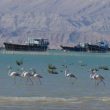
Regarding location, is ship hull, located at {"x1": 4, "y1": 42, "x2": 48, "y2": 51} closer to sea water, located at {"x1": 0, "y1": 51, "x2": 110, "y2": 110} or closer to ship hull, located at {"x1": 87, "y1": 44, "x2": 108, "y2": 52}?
ship hull, located at {"x1": 87, "y1": 44, "x2": 108, "y2": 52}

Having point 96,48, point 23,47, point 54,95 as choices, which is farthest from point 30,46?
point 54,95

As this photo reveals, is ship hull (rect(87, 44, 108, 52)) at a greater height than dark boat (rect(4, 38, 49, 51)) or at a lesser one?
lesser

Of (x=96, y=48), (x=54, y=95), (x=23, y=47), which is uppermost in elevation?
(x=54, y=95)

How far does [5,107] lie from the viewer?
26750 mm

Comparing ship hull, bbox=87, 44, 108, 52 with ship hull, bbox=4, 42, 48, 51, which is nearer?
ship hull, bbox=4, 42, 48, 51

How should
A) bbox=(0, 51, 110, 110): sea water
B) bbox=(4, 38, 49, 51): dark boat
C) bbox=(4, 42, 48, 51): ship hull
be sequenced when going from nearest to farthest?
bbox=(0, 51, 110, 110): sea water
bbox=(4, 42, 48, 51): ship hull
bbox=(4, 38, 49, 51): dark boat

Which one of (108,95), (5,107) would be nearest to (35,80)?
(108,95)

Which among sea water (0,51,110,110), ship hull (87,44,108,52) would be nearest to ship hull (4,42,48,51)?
ship hull (87,44,108,52)

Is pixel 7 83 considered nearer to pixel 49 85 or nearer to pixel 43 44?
pixel 49 85

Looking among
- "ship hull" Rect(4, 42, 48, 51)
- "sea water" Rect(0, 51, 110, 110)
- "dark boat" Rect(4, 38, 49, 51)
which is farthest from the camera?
"dark boat" Rect(4, 38, 49, 51)

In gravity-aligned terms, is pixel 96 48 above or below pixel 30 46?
below

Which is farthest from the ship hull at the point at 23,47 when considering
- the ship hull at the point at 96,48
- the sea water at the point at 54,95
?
the sea water at the point at 54,95

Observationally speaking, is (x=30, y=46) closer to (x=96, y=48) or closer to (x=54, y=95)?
(x=96, y=48)

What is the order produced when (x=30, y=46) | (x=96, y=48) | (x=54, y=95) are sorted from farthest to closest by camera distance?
(x=96, y=48) < (x=30, y=46) < (x=54, y=95)
